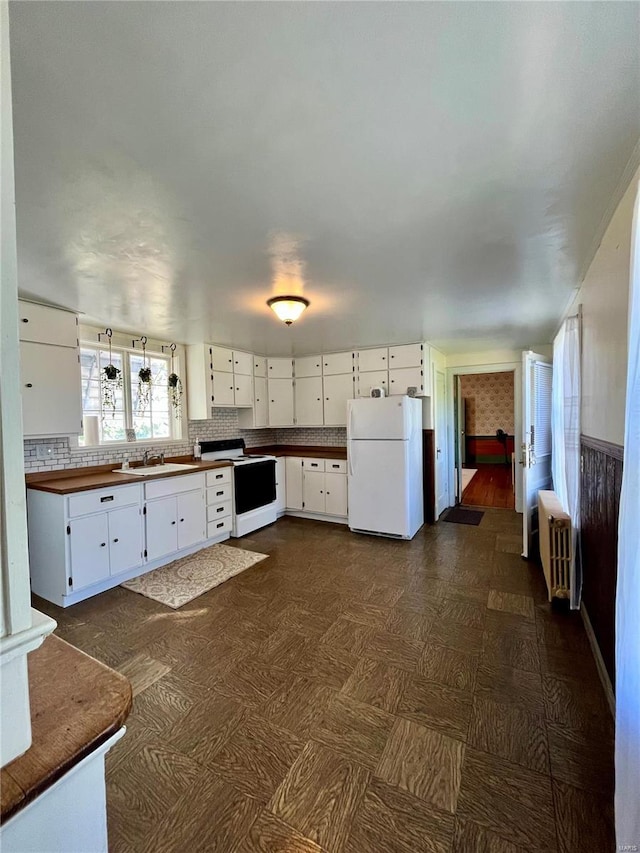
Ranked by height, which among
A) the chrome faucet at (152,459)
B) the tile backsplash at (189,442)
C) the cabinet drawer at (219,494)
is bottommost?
the cabinet drawer at (219,494)

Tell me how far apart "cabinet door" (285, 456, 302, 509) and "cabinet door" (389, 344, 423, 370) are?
192 cm

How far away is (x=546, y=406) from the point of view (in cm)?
389

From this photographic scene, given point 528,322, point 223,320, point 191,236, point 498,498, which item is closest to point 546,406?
point 528,322

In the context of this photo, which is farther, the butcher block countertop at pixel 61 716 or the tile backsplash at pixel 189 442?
the tile backsplash at pixel 189 442

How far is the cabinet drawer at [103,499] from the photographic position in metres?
2.95

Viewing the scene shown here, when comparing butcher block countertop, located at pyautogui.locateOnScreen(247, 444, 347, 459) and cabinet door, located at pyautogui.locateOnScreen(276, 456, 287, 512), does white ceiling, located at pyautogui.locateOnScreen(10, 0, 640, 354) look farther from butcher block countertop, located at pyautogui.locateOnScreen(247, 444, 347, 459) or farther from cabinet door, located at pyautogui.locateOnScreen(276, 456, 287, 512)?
cabinet door, located at pyautogui.locateOnScreen(276, 456, 287, 512)

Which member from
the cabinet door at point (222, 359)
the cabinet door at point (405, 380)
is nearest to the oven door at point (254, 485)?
the cabinet door at point (222, 359)

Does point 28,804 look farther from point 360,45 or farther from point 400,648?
point 400,648

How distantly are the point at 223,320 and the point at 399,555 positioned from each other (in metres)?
2.96

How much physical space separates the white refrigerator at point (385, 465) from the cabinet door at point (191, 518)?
179 centimetres

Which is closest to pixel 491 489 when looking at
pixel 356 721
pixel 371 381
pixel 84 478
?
pixel 371 381

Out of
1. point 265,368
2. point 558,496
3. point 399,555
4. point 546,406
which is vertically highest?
point 265,368

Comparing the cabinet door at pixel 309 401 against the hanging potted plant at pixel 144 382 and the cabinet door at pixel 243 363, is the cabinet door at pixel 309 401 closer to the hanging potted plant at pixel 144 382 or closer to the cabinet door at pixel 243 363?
the cabinet door at pixel 243 363

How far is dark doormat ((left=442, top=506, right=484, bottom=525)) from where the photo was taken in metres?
5.00
